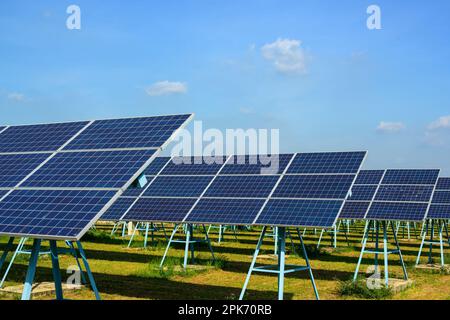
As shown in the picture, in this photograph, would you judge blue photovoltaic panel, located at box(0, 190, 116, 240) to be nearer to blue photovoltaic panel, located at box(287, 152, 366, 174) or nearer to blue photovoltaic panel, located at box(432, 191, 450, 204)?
blue photovoltaic panel, located at box(287, 152, 366, 174)

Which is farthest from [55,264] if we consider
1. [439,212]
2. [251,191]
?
[439,212]

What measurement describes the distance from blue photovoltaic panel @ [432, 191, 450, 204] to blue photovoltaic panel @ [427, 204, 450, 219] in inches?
37.5

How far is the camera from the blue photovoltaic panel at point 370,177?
1266 inches

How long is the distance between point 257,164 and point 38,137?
10.1 metres

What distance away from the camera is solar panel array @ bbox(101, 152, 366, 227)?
1628 centimetres

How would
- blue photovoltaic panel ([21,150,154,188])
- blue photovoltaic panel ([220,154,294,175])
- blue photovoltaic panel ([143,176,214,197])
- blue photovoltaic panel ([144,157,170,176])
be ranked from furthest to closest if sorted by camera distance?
blue photovoltaic panel ([144,157,170,176]) → blue photovoltaic panel ([143,176,214,197]) → blue photovoltaic panel ([220,154,294,175]) → blue photovoltaic panel ([21,150,154,188])

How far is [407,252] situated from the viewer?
1357 inches

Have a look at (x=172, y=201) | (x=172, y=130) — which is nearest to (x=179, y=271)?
(x=172, y=201)

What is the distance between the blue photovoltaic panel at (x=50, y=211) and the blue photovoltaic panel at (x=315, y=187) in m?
7.94

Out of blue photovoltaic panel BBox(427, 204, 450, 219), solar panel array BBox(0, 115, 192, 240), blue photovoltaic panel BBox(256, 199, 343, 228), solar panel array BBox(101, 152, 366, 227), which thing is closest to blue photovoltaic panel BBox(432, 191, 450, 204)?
blue photovoltaic panel BBox(427, 204, 450, 219)

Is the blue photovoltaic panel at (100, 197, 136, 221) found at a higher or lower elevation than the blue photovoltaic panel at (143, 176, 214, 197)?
lower

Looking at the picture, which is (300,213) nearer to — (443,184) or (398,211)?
(398,211)

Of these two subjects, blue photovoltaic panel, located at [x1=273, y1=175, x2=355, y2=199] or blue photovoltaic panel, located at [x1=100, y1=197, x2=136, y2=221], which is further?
blue photovoltaic panel, located at [x1=100, y1=197, x2=136, y2=221]
